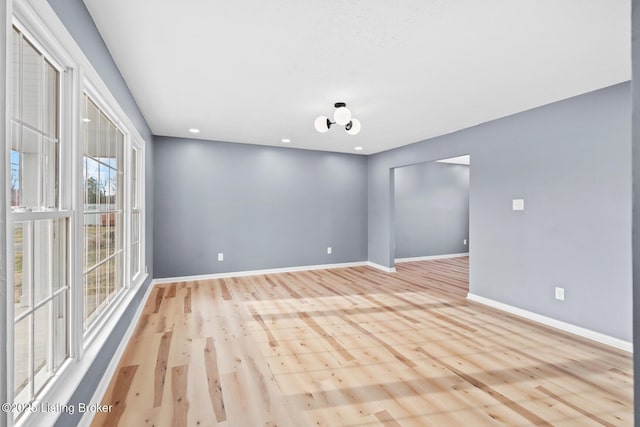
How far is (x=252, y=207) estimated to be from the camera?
564cm

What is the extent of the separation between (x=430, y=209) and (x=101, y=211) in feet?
22.4

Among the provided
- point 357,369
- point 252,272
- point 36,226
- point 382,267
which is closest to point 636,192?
point 357,369

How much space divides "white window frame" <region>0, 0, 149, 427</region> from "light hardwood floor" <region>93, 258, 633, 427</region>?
1.40 feet

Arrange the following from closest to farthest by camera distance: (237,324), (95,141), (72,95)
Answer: (72,95), (95,141), (237,324)

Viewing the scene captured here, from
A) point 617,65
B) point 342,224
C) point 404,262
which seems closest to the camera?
point 617,65

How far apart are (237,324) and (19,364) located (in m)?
2.13


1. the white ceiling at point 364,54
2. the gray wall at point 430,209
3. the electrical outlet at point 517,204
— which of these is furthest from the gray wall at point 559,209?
the gray wall at point 430,209

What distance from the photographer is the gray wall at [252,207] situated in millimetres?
5098

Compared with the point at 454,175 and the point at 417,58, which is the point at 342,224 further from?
the point at 417,58

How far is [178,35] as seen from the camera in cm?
206

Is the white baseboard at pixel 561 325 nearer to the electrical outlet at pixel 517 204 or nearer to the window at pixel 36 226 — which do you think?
the electrical outlet at pixel 517 204

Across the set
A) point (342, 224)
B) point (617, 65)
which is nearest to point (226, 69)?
point (617, 65)

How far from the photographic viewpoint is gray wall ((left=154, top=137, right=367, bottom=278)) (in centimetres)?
510

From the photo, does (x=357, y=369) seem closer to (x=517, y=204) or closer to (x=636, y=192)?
(x=636, y=192)
